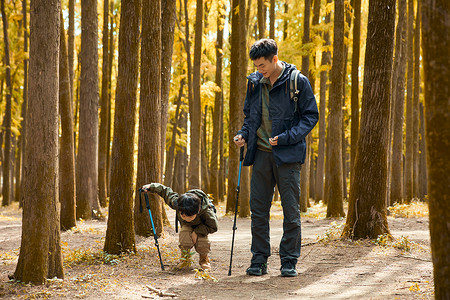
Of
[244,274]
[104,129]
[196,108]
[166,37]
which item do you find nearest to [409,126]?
[196,108]

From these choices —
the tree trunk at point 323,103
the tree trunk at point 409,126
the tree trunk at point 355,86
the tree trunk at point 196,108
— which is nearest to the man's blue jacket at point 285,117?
the tree trunk at point 355,86

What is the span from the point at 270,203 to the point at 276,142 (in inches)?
32.1

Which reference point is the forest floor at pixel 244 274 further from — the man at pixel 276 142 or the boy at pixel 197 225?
the man at pixel 276 142

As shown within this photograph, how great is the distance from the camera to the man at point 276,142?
540 cm

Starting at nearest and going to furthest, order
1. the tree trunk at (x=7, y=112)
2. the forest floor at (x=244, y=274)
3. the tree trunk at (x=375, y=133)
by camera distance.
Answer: the forest floor at (x=244, y=274) → the tree trunk at (x=375, y=133) → the tree trunk at (x=7, y=112)

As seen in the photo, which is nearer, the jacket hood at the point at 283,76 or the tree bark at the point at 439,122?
the tree bark at the point at 439,122

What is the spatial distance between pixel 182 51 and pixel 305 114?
1492cm

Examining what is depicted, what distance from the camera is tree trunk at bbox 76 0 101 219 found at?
12352mm

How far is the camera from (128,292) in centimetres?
468

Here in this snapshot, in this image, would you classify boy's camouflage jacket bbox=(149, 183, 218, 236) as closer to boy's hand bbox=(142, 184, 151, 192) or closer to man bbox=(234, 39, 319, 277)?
boy's hand bbox=(142, 184, 151, 192)

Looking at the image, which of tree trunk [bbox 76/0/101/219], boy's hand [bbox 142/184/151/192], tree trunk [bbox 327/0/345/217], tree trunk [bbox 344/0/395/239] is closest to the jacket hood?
boy's hand [bbox 142/184/151/192]

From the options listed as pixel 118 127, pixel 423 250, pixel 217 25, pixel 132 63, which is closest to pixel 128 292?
pixel 118 127

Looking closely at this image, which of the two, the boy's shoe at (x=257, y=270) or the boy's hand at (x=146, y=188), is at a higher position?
the boy's hand at (x=146, y=188)

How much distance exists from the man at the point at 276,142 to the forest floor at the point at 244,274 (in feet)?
1.45
